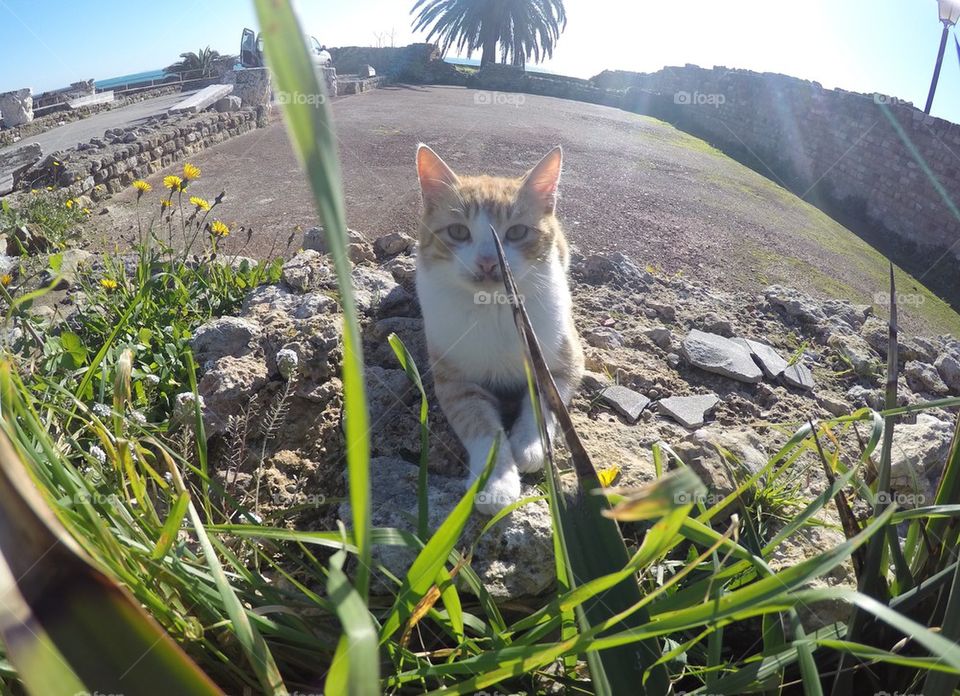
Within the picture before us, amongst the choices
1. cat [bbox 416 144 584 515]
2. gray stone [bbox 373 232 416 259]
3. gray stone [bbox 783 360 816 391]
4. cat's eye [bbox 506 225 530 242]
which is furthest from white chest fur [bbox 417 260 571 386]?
gray stone [bbox 373 232 416 259]

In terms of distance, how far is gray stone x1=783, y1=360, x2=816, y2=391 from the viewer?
266 cm

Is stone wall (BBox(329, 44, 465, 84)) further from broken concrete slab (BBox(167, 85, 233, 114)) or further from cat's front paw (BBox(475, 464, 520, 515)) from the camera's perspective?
cat's front paw (BBox(475, 464, 520, 515))

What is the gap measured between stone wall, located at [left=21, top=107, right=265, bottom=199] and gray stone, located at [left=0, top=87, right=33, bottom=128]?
8.74 m

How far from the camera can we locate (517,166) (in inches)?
264

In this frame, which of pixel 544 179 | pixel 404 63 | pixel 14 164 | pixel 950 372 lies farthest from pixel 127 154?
pixel 404 63

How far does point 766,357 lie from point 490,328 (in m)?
1.47

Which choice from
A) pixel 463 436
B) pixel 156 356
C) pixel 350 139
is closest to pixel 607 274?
pixel 463 436

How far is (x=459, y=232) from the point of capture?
8.36 ft

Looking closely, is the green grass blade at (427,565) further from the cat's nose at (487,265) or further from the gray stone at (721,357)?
the gray stone at (721,357)

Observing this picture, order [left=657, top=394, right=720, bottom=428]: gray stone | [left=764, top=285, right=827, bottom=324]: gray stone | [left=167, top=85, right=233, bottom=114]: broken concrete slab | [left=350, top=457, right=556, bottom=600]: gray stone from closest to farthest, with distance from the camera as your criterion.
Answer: [left=350, top=457, right=556, bottom=600]: gray stone → [left=657, top=394, right=720, bottom=428]: gray stone → [left=764, top=285, right=827, bottom=324]: gray stone → [left=167, top=85, right=233, bottom=114]: broken concrete slab

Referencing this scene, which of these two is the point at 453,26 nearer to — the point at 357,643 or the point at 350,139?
the point at 350,139

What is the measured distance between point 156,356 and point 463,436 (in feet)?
4.40

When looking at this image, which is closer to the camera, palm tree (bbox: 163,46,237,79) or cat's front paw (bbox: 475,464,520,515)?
cat's front paw (bbox: 475,464,520,515)

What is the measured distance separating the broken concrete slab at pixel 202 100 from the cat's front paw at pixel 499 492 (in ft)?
28.3
